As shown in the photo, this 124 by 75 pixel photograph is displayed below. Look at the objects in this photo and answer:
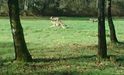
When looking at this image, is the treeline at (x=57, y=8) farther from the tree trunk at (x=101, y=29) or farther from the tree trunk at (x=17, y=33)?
the tree trunk at (x=17, y=33)

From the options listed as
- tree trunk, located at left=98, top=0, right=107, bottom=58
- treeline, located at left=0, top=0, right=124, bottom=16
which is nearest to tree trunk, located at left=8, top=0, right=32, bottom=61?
tree trunk, located at left=98, top=0, right=107, bottom=58

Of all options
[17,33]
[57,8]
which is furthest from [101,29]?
[57,8]

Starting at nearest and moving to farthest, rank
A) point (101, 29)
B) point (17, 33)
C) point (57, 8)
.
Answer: point (17, 33)
point (101, 29)
point (57, 8)

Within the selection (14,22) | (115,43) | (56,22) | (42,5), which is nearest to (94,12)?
(42,5)

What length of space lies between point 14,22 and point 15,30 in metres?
0.33

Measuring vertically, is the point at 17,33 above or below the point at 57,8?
above

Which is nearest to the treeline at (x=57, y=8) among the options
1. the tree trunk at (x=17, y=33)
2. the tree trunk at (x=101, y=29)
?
the tree trunk at (x=101, y=29)

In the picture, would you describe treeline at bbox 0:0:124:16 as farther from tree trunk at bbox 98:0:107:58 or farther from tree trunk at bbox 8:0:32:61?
tree trunk at bbox 8:0:32:61

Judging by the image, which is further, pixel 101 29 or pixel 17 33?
pixel 101 29

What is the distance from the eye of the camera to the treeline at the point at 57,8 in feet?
263

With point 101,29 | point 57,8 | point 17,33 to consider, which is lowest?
point 57,8

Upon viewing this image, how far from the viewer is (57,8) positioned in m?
84.2

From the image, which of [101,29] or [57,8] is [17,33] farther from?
[57,8]

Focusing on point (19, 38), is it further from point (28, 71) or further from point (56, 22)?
point (56, 22)
